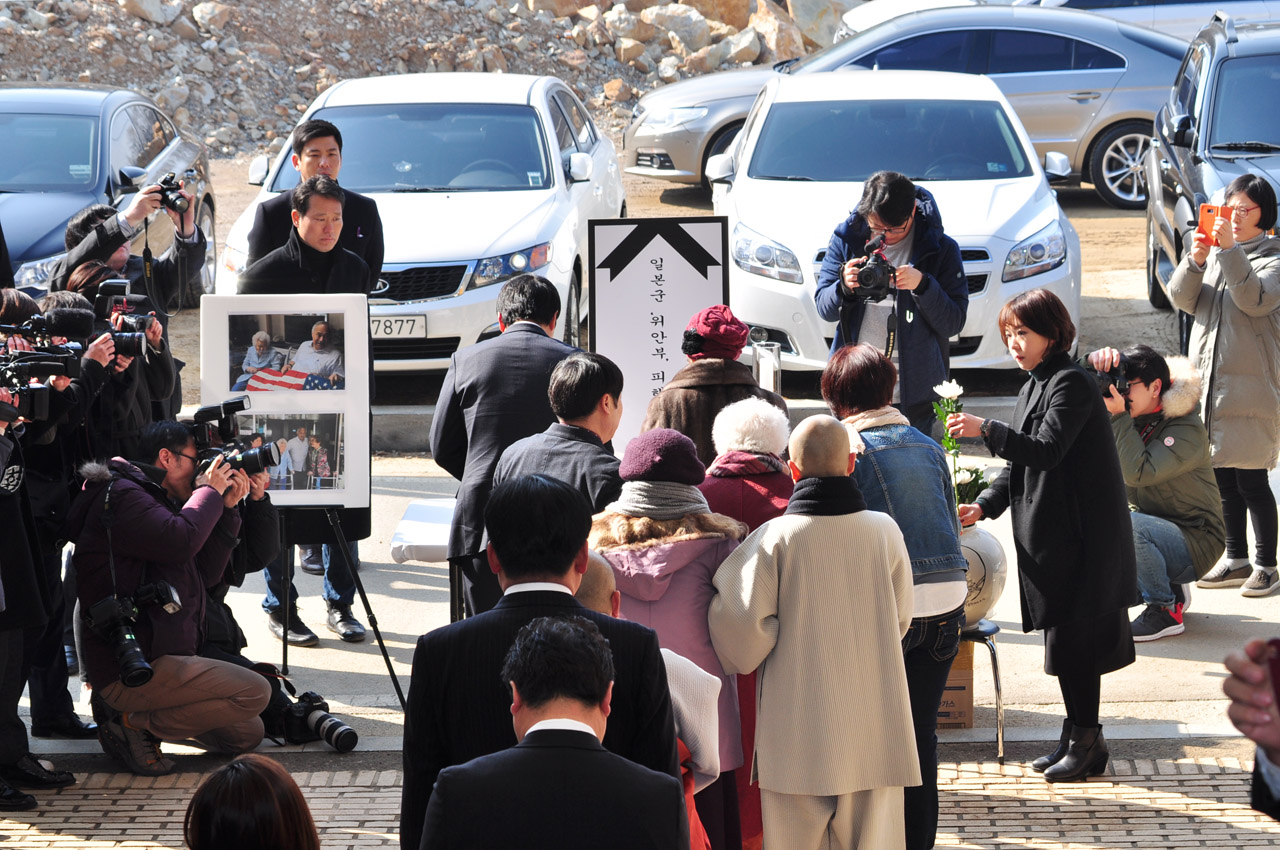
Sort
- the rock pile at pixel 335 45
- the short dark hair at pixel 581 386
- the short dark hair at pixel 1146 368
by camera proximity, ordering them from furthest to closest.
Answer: the rock pile at pixel 335 45, the short dark hair at pixel 1146 368, the short dark hair at pixel 581 386

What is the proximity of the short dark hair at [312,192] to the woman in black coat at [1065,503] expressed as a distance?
3.17 meters

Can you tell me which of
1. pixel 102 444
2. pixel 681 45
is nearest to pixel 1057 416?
pixel 102 444

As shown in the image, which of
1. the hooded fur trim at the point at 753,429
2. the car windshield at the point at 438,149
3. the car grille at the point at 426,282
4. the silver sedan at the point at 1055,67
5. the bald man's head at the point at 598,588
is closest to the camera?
the bald man's head at the point at 598,588

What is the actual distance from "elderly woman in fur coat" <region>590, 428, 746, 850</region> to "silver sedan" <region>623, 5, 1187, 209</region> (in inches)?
454

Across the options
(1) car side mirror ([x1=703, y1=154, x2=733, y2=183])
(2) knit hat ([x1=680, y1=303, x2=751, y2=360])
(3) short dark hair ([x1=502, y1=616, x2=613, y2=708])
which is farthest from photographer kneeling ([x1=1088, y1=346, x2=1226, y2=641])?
(3) short dark hair ([x1=502, y1=616, x2=613, y2=708])

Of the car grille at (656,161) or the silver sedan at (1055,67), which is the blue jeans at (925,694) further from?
the car grille at (656,161)

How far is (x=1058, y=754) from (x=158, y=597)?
11.1 ft

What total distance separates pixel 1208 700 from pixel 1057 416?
1797 mm

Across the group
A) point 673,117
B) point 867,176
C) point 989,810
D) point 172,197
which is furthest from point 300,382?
point 673,117

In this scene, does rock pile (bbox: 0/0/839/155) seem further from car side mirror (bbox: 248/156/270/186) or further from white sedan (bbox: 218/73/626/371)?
car side mirror (bbox: 248/156/270/186)

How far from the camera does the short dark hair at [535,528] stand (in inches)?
133

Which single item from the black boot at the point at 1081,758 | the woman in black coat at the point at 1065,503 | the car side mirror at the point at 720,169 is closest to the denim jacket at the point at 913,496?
the woman in black coat at the point at 1065,503

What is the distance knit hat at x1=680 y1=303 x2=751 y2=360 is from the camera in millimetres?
5574

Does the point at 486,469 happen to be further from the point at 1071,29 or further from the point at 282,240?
the point at 1071,29
